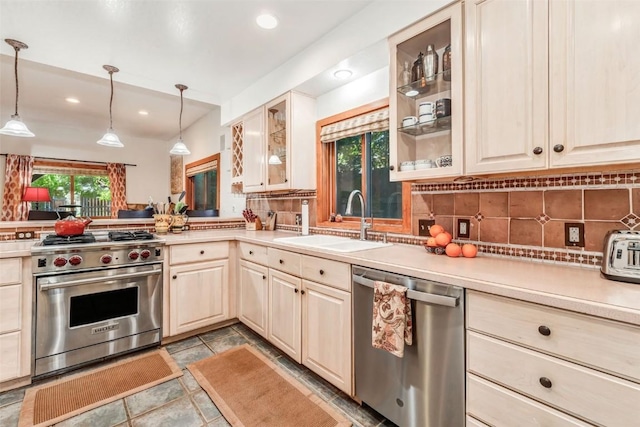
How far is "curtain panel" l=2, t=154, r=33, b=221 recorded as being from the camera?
522 cm

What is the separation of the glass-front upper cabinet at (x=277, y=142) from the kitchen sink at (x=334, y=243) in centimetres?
63

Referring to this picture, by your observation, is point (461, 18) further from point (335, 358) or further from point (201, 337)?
point (201, 337)

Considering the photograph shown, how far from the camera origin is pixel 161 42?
97.1 inches

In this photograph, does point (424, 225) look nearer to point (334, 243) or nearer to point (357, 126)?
point (334, 243)

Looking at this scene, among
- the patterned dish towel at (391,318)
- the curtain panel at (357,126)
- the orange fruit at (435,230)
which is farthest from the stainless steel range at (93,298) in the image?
the orange fruit at (435,230)

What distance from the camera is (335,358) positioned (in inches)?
69.9

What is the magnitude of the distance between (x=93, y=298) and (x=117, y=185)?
4976 mm

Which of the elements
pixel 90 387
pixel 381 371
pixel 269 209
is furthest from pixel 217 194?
pixel 381 371

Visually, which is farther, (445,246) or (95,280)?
(95,280)

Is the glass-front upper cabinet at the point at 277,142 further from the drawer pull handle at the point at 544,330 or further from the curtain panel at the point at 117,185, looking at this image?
the curtain panel at the point at 117,185

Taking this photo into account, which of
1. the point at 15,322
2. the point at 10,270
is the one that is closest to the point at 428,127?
the point at 10,270

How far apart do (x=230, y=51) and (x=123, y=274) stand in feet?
6.75

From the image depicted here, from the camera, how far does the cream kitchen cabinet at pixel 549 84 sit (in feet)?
3.53

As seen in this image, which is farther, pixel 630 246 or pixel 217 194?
pixel 217 194
